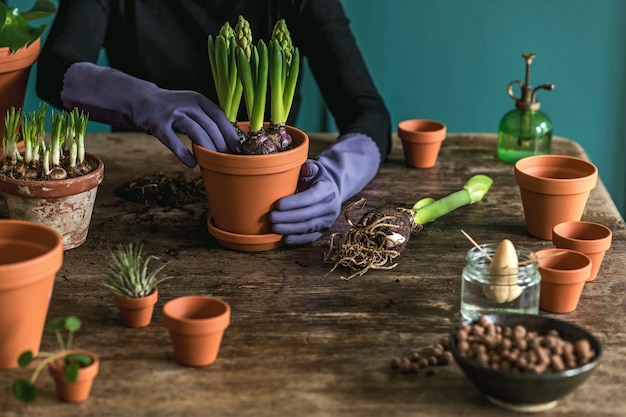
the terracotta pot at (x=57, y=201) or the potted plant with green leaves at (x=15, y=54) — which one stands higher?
the potted plant with green leaves at (x=15, y=54)

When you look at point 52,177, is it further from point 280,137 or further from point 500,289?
point 500,289

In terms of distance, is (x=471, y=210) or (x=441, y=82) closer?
(x=471, y=210)

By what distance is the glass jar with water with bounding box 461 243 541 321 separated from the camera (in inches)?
46.3

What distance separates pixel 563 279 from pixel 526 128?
816 millimetres

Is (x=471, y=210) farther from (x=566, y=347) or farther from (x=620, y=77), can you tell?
(x=620, y=77)

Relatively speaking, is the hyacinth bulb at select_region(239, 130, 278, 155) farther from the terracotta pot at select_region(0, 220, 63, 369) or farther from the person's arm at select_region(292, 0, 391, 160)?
the person's arm at select_region(292, 0, 391, 160)

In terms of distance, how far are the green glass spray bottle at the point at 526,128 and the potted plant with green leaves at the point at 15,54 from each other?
1054 millimetres

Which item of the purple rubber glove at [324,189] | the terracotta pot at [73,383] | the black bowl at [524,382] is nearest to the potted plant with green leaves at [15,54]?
the purple rubber glove at [324,189]

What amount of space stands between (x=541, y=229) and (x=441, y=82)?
1.59 m

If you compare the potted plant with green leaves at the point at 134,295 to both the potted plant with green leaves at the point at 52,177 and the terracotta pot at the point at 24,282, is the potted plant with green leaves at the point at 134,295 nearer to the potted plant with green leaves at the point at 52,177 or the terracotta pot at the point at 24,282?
the terracotta pot at the point at 24,282

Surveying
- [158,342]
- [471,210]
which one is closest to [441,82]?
[471,210]

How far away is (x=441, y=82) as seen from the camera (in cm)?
304

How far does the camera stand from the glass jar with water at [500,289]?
118 centimetres

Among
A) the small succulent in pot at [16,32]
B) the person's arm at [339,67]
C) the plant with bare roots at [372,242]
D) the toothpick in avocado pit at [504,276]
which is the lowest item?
the plant with bare roots at [372,242]
